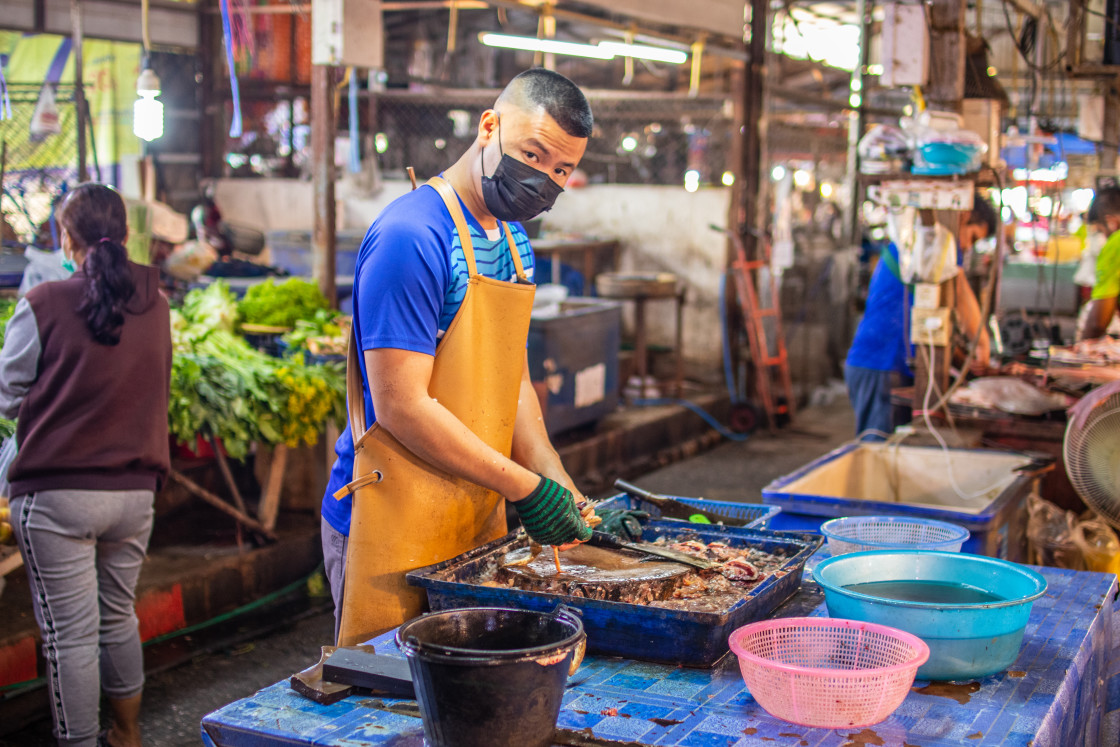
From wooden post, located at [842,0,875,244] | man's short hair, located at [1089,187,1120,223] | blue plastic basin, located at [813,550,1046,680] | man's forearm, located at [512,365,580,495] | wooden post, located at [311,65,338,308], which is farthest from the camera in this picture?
wooden post, located at [842,0,875,244]

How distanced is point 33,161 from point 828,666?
436 inches

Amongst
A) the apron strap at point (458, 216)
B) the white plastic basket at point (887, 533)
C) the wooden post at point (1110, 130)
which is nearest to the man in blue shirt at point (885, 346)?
the white plastic basket at point (887, 533)

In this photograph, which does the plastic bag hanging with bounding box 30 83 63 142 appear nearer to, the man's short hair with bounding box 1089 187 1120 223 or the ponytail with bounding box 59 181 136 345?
the ponytail with bounding box 59 181 136 345

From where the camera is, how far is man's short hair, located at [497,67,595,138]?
2.39m

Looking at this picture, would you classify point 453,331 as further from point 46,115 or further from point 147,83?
point 46,115

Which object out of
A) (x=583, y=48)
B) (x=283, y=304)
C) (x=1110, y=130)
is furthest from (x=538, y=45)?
(x=1110, y=130)

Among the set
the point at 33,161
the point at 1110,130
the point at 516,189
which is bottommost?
the point at 516,189

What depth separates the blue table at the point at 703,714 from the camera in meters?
1.84

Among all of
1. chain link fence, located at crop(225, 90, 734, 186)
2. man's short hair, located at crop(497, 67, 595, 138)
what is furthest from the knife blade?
chain link fence, located at crop(225, 90, 734, 186)

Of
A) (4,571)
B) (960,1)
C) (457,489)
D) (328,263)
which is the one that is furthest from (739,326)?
(457,489)

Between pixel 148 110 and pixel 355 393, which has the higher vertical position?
pixel 148 110

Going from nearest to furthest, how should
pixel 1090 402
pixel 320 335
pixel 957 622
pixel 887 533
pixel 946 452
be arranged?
pixel 957 622, pixel 887 533, pixel 1090 402, pixel 946 452, pixel 320 335

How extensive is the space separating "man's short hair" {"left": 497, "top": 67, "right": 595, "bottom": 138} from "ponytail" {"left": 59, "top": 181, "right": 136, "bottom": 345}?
73.0 inches

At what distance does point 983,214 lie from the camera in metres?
6.04
